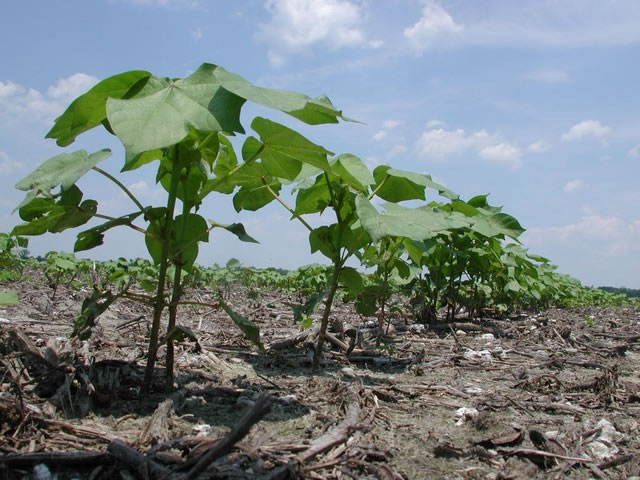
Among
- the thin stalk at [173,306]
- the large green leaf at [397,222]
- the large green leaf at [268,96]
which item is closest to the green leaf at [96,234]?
the thin stalk at [173,306]

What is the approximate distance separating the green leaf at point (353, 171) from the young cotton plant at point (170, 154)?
0.39m

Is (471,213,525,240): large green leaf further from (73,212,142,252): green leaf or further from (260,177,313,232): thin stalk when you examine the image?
(73,212,142,252): green leaf

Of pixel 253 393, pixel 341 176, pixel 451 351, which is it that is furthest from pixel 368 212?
pixel 451 351

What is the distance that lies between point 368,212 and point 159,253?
0.91 meters

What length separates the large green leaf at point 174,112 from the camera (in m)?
1.52

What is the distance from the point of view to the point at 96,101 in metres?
1.90

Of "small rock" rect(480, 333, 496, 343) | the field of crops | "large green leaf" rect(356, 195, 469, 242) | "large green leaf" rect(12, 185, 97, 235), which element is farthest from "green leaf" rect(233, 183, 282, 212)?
"small rock" rect(480, 333, 496, 343)

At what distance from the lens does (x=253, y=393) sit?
7.91 feet

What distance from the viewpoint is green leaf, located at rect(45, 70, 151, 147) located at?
1888 mm

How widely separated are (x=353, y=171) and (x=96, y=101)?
1.33 metres

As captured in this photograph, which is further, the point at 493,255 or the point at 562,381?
the point at 493,255

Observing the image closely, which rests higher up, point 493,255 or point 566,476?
point 493,255

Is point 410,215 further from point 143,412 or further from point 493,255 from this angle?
point 493,255

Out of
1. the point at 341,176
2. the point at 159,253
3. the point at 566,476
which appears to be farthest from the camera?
the point at 341,176
